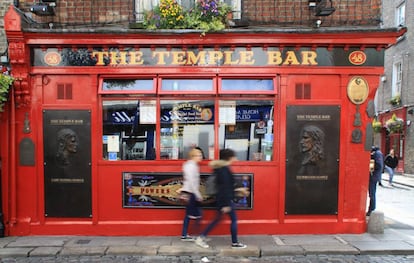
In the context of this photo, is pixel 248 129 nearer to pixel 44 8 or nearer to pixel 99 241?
pixel 99 241

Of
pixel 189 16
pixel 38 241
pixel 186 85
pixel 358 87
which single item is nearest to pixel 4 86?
pixel 38 241

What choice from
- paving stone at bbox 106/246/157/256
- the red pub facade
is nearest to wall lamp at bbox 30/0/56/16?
the red pub facade

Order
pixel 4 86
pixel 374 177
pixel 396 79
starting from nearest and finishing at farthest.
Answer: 1. pixel 4 86
2. pixel 374 177
3. pixel 396 79

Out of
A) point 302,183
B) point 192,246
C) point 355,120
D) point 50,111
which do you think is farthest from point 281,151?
point 50,111

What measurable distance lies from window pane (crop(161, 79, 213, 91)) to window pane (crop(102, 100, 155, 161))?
0.58 m

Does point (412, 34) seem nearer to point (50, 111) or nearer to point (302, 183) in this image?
point (302, 183)

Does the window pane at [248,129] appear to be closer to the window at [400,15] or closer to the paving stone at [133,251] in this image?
the paving stone at [133,251]

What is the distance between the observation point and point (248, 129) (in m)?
6.90

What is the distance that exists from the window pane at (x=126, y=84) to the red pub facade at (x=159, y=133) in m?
0.02

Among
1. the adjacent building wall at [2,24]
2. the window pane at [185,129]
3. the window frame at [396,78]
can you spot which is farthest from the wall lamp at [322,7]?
the window frame at [396,78]

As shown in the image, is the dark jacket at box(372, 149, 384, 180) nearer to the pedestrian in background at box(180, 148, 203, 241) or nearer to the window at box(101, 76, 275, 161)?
the window at box(101, 76, 275, 161)

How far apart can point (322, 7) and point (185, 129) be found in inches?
135

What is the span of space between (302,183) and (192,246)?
2368 mm

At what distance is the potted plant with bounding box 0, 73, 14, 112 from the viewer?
238 inches
